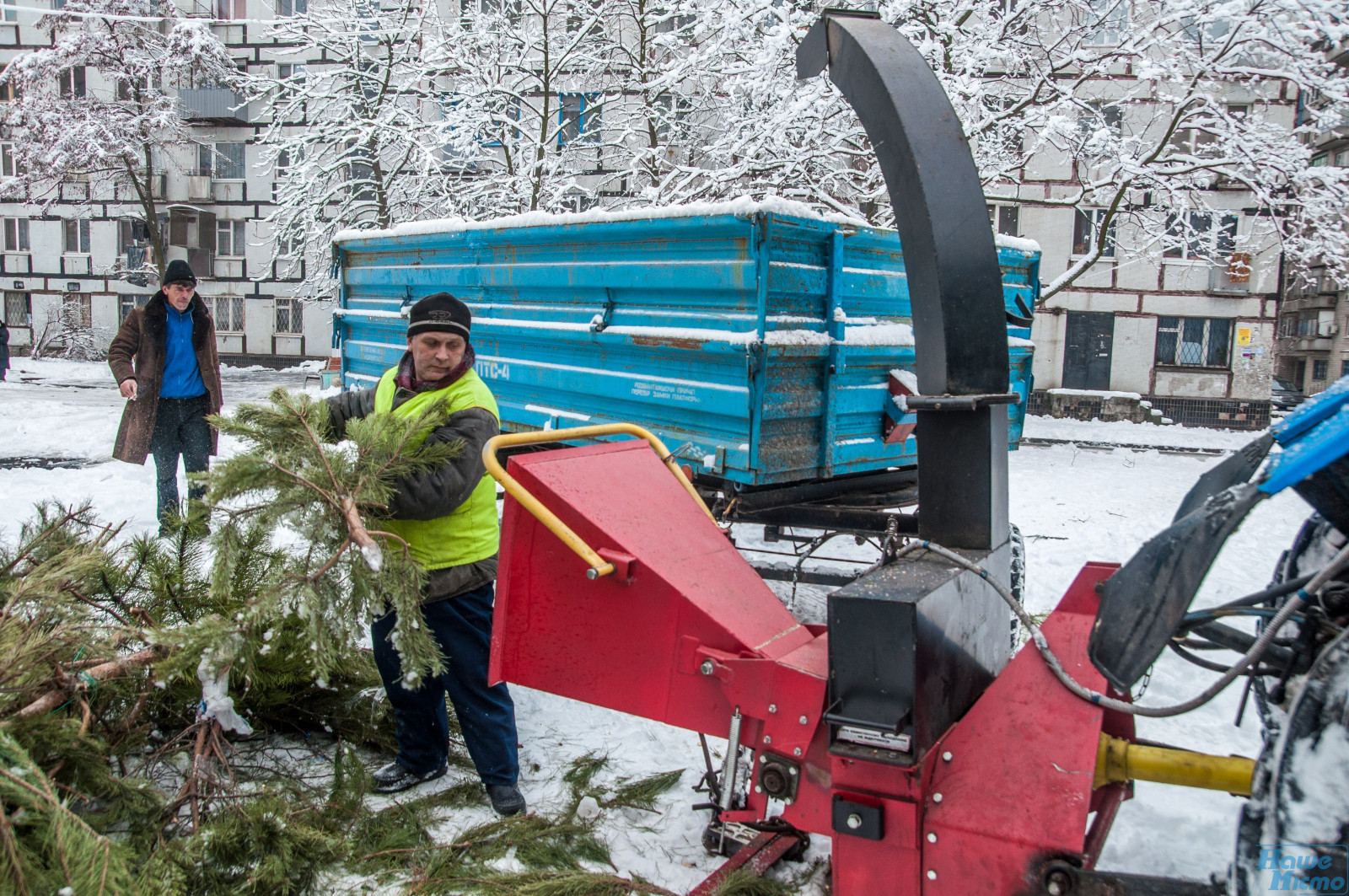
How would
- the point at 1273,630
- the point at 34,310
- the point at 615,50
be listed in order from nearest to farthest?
the point at 1273,630 → the point at 615,50 → the point at 34,310

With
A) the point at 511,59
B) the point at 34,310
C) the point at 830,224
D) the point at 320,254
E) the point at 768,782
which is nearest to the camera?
the point at 768,782

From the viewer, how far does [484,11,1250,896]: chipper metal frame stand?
1.82 metres

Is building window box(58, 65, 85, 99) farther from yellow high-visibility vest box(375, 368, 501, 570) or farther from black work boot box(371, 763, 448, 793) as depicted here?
black work boot box(371, 763, 448, 793)

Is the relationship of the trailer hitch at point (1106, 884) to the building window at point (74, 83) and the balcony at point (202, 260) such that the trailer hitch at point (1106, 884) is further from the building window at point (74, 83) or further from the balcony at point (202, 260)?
the building window at point (74, 83)

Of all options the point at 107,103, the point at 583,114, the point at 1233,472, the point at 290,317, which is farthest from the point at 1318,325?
the point at 107,103

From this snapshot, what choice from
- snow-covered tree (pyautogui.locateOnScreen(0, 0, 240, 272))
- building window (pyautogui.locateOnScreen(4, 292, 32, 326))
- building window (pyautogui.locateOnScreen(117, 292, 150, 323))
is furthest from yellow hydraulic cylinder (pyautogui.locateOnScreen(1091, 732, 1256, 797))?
building window (pyautogui.locateOnScreen(4, 292, 32, 326))

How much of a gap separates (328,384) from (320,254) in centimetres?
880

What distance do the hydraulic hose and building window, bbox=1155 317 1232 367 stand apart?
20.0 m

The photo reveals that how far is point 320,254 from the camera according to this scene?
1608 cm

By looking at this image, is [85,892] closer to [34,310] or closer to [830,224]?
[830,224]

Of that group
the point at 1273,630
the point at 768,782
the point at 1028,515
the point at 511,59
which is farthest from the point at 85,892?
the point at 511,59

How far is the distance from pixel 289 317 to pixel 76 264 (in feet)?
23.2

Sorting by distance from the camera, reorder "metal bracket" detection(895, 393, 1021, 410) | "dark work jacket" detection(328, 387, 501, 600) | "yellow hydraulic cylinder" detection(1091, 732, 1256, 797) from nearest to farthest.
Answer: "yellow hydraulic cylinder" detection(1091, 732, 1256, 797)
"metal bracket" detection(895, 393, 1021, 410)
"dark work jacket" detection(328, 387, 501, 600)

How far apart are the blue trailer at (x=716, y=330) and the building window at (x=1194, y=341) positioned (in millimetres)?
16143
